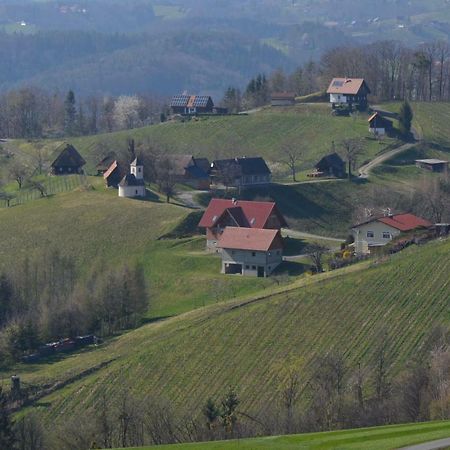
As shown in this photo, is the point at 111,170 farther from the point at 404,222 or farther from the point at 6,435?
the point at 6,435

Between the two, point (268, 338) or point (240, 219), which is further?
point (240, 219)

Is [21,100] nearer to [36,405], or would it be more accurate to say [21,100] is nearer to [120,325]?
[120,325]

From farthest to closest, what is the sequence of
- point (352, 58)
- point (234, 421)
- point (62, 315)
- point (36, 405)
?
point (352, 58)
point (62, 315)
point (36, 405)
point (234, 421)

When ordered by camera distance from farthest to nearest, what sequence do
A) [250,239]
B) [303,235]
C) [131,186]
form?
[131,186], [303,235], [250,239]

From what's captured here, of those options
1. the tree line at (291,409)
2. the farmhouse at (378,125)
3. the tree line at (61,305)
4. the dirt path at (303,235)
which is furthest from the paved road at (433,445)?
the farmhouse at (378,125)

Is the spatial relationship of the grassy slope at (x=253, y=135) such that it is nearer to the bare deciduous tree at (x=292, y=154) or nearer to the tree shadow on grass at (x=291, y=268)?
the bare deciduous tree at (x=292, y=154)

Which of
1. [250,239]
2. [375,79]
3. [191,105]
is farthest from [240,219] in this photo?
[375,79]

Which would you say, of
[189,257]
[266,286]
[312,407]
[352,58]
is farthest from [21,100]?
[312,407]

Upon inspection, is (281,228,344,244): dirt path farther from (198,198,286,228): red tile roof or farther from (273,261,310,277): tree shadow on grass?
(273,261,310,277): tree shadow on grass
